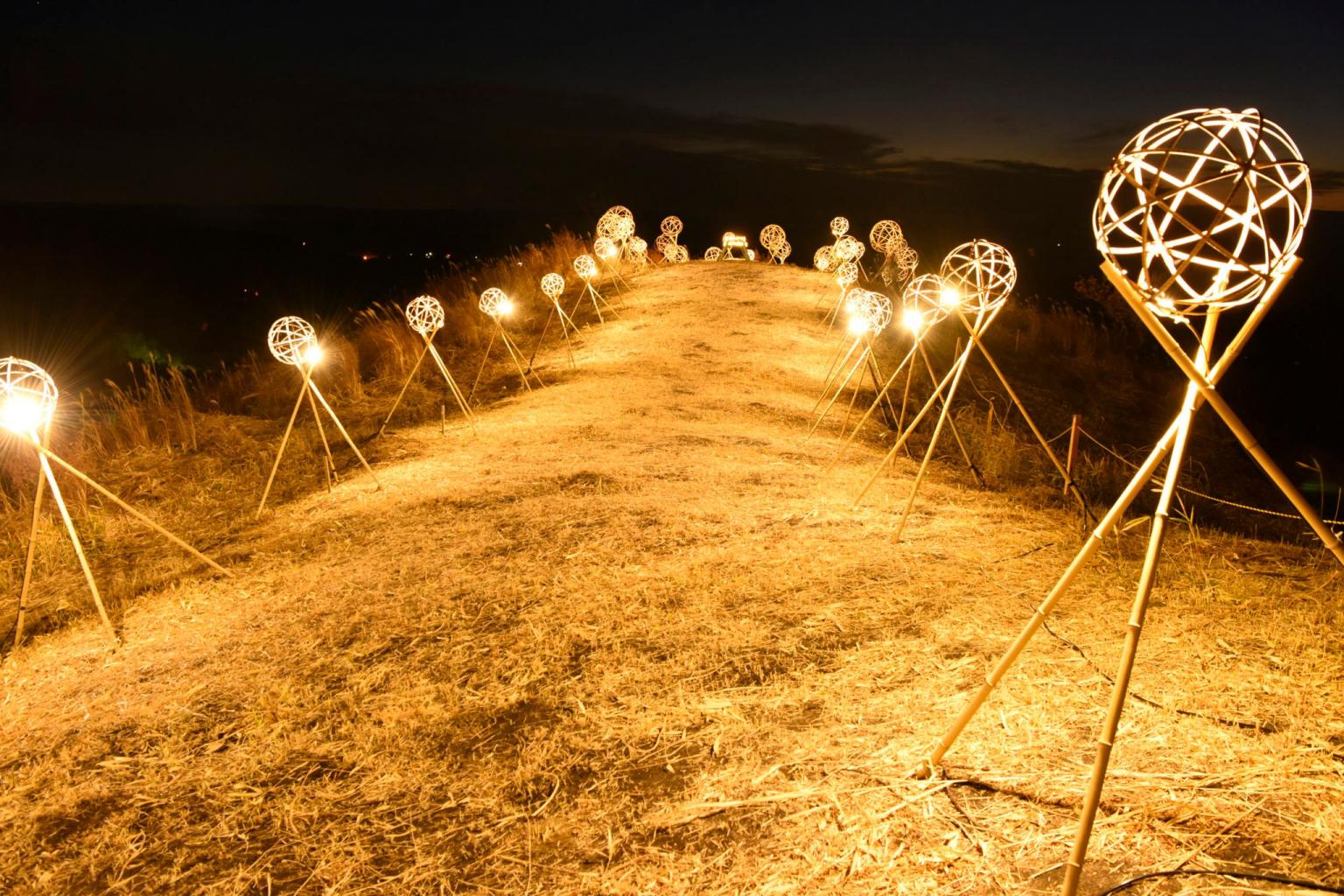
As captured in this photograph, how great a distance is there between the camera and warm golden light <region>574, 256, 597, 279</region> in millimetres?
10725

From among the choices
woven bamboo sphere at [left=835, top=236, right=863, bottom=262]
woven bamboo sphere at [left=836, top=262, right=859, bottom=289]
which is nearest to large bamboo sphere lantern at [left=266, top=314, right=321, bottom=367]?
woven bamboo sphere at [left=836, top=262, right=859, bottom=289]

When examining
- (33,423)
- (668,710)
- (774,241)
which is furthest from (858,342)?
(774,241)

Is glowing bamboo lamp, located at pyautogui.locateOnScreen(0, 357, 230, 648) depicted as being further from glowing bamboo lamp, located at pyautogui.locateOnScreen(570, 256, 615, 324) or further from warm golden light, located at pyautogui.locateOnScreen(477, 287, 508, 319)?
glowing bamboo lamp, located at pyautogui.locateOnScreen(570, 256, 615, 324)

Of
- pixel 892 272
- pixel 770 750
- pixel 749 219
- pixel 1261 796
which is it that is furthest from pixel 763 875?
pixel 749 219

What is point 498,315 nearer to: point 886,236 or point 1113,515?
point 1113,515

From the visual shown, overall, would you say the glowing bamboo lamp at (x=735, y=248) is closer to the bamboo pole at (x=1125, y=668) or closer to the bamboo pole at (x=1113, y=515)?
the bamboo pole at (x=1113, y=515)

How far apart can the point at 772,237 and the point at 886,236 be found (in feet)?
13.3

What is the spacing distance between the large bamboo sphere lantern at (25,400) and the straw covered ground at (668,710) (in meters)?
1.09

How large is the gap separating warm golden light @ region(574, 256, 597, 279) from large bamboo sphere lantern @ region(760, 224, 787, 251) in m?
6.19

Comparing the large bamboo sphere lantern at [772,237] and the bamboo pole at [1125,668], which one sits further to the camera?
the large bamboo sphere lantern at [772,237]

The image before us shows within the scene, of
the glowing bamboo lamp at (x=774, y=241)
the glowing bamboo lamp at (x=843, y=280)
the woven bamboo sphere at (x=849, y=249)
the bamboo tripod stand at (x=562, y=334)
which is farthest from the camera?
the glowing bamboo lamp at (x=774, y=241)

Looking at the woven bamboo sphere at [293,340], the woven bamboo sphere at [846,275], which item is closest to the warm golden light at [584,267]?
the woven bamboo sphere at [846,275]

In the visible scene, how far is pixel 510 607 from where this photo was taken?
3.52 meters

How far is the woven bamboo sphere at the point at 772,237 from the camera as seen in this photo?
16.8m
